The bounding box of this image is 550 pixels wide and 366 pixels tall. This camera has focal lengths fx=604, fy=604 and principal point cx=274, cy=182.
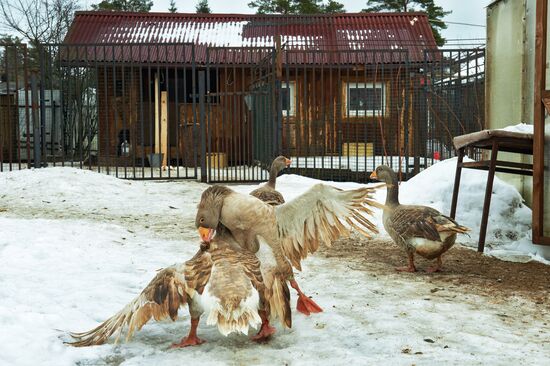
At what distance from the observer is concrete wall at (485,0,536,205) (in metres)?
7.73

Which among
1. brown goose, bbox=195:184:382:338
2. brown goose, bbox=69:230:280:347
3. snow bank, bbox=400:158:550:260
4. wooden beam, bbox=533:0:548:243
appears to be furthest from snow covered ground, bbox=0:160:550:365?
wooden beam, bbox=533:0:548:243

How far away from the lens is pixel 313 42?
22203 mm

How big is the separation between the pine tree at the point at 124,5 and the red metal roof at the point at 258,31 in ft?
47.4

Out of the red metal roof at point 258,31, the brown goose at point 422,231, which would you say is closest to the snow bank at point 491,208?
the brown goose at point 422,231

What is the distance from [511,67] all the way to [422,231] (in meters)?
3.92

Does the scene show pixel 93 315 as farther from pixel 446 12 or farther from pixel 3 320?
pixel 446 12

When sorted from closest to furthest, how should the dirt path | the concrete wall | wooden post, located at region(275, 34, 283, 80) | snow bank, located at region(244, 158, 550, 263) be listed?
the dirt path
snow bank, located at region(244, 158, 550, 263)
the concrete wall
wooden post, located at region(275, 34, 283, 80)

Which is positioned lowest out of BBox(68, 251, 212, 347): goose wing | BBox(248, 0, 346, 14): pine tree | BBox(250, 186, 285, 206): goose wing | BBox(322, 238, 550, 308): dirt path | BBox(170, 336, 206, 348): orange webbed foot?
BBox(322, 238, 550, 308): dirt path

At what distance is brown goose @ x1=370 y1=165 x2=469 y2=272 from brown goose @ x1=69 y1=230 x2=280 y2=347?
2.20 m

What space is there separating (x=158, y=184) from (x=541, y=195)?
879 cm

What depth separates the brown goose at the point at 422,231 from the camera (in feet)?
18.5

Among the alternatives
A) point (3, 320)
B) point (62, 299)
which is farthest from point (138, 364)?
point (62, 299)

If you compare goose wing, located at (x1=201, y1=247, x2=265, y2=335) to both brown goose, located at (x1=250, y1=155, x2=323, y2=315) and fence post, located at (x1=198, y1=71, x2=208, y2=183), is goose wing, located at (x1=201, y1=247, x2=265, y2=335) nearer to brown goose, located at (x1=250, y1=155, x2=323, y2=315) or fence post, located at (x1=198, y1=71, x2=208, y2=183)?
brown goose, located at (x1=250, y1=155, x2=323, y2=315)

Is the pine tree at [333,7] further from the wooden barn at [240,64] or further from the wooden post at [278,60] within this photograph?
the wooden post at [278,60]
